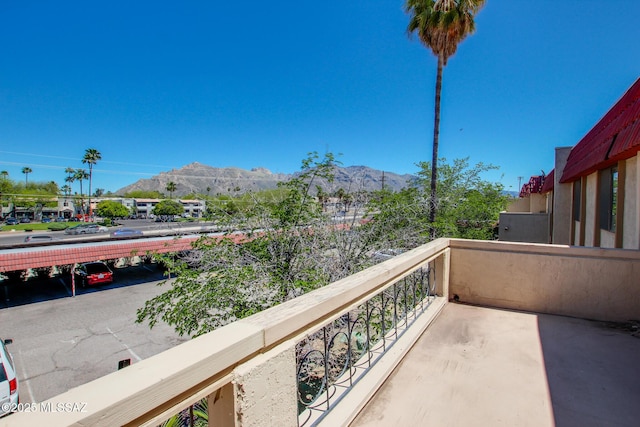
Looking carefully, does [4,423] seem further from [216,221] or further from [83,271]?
[83,271]

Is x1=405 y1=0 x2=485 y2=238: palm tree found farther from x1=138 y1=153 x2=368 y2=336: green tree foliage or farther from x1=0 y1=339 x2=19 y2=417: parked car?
x1=0 y1=339 x2=19 y2=417: parked car

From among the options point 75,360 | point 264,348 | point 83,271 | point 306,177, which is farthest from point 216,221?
point 83,271

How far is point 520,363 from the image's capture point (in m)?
2.96

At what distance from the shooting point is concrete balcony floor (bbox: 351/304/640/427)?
225 centimetres

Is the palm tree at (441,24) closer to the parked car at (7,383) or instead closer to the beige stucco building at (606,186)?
the beige stucco building at (606,186)

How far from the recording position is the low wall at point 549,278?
3.80 m

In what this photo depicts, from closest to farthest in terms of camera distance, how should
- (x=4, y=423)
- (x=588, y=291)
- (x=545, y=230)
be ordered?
(x=4, y=423)
(x=588, y=291)
(x=545, y=230)

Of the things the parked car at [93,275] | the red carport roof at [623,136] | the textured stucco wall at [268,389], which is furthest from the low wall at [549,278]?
the parked car at [93,275]

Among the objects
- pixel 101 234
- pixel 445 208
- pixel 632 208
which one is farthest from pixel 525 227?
pixel 101 234

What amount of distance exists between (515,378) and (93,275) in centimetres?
2391

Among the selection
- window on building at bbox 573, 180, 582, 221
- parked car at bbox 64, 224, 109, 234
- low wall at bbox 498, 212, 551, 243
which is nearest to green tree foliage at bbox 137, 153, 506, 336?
window on building at bbox 573, 180, 582, 221

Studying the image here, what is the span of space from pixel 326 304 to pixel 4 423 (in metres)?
1.29

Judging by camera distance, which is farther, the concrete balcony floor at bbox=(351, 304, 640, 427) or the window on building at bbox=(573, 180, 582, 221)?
the window on building at bbox=(573, 180, 582, 221)

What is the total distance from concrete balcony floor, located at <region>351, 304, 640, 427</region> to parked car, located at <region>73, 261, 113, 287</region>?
22931mm
